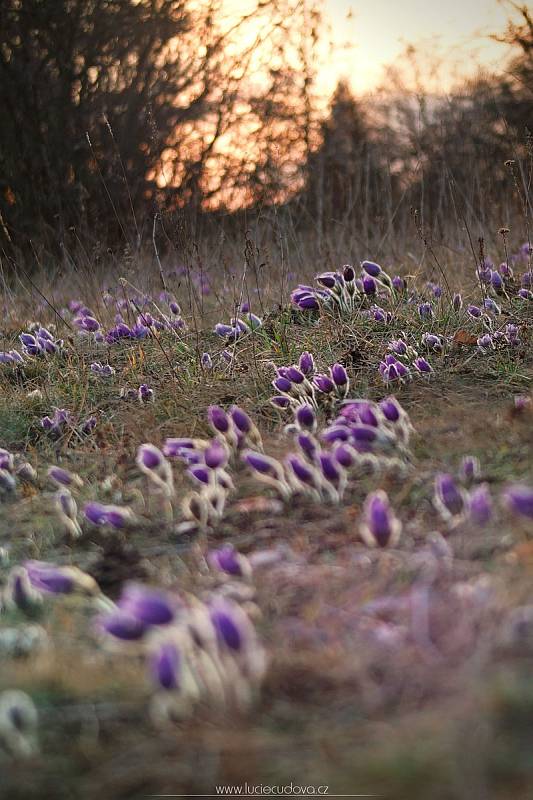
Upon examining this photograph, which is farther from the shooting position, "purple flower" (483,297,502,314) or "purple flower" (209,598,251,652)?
"purple flower" (483,297,502,314)

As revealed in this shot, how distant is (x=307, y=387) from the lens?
97.7 inches

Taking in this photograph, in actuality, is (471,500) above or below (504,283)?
below

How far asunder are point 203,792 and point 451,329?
2.38 m

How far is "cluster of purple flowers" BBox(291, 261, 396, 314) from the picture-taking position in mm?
3088

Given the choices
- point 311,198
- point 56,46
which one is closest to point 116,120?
point 56,46

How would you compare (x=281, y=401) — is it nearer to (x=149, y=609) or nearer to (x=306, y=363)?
(x=306, y=363)

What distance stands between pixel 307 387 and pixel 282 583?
3.98 feet

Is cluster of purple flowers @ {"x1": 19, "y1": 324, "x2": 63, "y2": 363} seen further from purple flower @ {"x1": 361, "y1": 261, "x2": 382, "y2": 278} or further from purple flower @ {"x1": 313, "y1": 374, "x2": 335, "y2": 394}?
purple flower @ {"x1": 313, "y1": 374, "x2": 335, "y2": 394}

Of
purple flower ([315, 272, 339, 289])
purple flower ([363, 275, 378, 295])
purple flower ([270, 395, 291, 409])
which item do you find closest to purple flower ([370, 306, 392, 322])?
A: purple flower ([363, 275, 378, 295])

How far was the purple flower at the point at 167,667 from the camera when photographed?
92 cm

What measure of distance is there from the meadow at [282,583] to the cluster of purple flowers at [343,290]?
0.25m

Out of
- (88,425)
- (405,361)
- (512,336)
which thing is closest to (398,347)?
(405,361)

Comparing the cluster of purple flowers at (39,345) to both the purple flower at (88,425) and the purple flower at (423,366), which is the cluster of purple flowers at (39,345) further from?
the purple flower at (423,366)

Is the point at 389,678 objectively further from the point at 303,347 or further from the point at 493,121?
the point at 493,121
